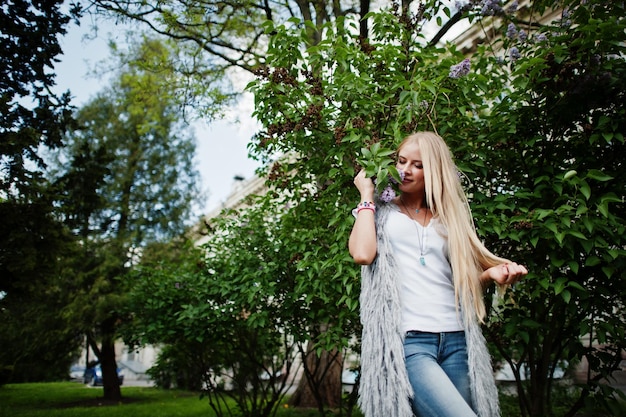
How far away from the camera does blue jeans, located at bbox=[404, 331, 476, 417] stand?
1.78 meters

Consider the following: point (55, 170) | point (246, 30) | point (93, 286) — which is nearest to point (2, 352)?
point (93, 286)

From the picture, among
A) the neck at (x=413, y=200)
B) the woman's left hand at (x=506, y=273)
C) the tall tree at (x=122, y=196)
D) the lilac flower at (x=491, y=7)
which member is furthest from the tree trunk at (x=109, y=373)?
the woman's left hand at (x=506, y=273)

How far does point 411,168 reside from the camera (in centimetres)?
224

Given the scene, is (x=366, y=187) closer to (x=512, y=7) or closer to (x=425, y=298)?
(x=425, y=298)

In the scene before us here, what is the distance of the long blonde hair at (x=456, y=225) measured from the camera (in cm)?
203

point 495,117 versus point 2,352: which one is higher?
point 495,117

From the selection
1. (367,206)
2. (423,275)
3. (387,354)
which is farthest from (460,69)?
(387,354)

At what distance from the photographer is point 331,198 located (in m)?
3.79

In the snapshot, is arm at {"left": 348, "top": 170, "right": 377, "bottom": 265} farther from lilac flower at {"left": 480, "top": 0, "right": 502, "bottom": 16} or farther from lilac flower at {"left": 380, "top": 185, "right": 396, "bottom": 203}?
lilac flower at {"left": 480, "top": 0, "right": 502, "bottom": 16}

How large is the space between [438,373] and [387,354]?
207 mm

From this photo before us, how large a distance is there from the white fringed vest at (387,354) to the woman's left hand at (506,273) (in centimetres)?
23

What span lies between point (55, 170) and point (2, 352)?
19.3 ft

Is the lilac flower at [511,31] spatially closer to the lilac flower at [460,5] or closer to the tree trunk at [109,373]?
the lilac flower at [460,5]

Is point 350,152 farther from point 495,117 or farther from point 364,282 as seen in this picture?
point 364,282
